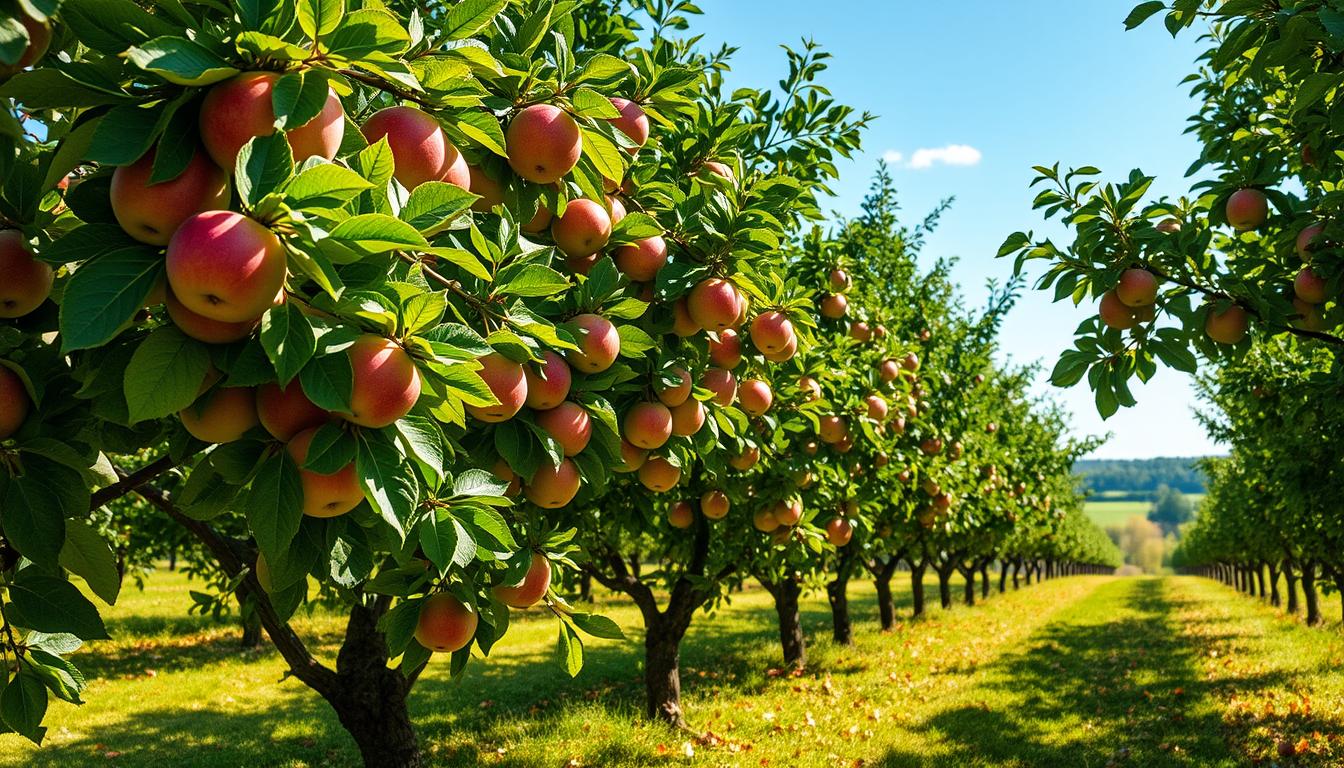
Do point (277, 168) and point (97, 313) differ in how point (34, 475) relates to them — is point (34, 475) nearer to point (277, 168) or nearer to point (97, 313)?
point (97, 313)

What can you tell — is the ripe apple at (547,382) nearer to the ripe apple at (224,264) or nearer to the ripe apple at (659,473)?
the ripe apple at (224,264)

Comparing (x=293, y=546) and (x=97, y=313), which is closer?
(x=97, y=313)

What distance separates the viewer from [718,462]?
135 inches

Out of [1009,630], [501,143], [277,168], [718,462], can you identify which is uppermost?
[501,143]

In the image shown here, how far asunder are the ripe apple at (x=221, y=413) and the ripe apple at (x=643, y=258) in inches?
57.9

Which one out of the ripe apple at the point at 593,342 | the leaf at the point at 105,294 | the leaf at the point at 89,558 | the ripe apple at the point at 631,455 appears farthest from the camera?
the ripe apple at the point at 631,455

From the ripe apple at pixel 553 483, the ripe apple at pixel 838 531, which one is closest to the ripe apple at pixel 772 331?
the ripe apple at pixel 553 483

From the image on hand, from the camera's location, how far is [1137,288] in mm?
3367

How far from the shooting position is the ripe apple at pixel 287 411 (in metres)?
1.42

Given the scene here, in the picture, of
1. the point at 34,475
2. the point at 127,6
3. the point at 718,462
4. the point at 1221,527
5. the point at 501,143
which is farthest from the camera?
the point at 1221,527

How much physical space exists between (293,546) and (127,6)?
3.40 feet

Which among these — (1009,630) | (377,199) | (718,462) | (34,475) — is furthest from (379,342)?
(1009,630)

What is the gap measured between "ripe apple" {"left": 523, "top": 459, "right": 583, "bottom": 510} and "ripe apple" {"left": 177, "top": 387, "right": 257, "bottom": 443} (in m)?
0.90

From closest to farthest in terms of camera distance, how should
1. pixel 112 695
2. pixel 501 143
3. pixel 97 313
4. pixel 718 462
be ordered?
pixel 97 313 < pixel 501 143 < pixel 718 462 < pixel 112 695
